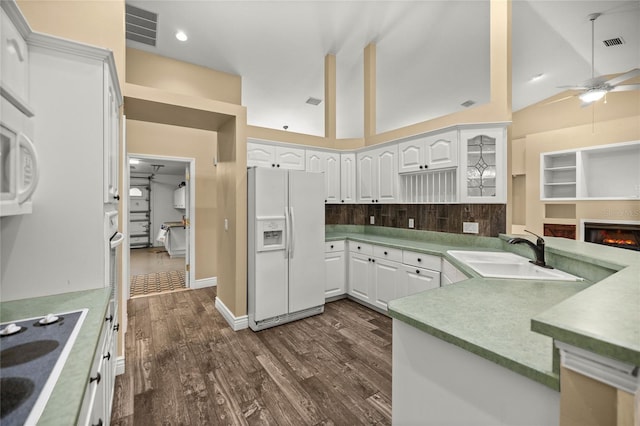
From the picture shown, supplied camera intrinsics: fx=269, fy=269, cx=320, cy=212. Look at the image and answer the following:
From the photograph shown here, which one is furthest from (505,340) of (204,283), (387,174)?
(204,283)

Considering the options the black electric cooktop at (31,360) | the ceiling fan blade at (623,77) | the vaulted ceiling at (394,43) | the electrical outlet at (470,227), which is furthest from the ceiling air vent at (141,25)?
the ceiling fan blade at (623,77)

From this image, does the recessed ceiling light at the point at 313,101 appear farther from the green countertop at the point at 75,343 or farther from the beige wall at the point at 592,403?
the beige wall at the point at 592,403

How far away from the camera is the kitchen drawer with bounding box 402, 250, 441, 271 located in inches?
110

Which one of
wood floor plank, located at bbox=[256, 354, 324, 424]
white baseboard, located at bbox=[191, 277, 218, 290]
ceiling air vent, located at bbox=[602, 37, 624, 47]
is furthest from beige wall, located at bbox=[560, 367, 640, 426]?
ceiling air vent, located at bbox=[602, 37, 624, 47]

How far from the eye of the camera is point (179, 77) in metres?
4.30

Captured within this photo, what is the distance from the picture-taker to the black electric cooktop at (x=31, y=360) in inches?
25.7

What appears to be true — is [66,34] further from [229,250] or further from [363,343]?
[363,343]

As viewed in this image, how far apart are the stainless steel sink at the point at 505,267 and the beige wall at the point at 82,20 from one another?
3334 mm

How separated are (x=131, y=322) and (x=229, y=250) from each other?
4.86ft

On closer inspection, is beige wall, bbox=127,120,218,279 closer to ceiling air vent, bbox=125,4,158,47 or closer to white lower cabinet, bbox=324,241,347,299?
ceiling air vent, bbox=125,4,158,47

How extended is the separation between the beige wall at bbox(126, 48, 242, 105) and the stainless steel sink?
→ 14.3ft

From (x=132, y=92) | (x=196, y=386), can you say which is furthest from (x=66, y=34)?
(x=196, y=386)

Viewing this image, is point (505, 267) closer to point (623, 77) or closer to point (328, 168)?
point (328, 168)

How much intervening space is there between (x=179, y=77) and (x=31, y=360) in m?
4.55
